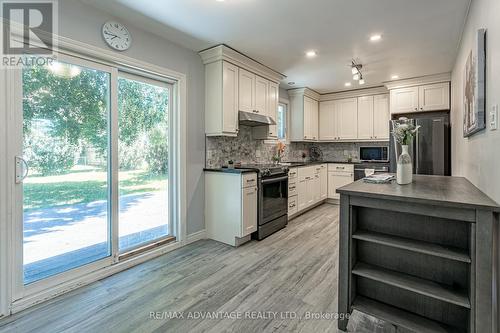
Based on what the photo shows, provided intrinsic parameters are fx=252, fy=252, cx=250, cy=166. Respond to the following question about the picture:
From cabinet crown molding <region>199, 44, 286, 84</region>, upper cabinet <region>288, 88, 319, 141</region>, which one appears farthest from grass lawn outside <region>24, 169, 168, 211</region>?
upper cabinet <region>288, 88, 319, 141</region>

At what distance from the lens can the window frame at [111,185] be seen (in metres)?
1.92

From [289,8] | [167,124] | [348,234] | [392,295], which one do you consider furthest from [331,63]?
[392,295]

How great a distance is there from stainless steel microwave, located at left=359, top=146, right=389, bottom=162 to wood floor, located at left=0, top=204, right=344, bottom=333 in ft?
9.88

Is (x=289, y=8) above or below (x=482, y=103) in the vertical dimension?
above

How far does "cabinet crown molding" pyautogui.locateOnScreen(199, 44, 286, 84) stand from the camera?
3.34 m

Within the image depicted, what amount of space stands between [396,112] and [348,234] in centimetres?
418

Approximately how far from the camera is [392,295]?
5.88 ft

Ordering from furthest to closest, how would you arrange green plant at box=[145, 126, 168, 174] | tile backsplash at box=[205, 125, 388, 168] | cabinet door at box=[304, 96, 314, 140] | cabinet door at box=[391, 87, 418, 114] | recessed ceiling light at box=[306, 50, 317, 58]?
cabinet door at box=[304, 96, 314, 140] → cabinet door at box=[391, 87, 418, 114] → tile backsplash at box=[205, 125, 388, 168] → recessed ceiling light at box=[306, 50, 317, 58] → green plant at box=[145, 126, 168, 174]

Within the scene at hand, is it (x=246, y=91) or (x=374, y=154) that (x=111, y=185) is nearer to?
(x=246, y=91)

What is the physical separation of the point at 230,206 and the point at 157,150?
1185 millimetres

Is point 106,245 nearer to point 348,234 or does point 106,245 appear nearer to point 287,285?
point 287,285

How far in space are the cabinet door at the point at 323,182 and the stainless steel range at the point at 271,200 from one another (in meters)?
1.78

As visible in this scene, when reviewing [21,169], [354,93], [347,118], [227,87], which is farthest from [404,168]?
[354,93]

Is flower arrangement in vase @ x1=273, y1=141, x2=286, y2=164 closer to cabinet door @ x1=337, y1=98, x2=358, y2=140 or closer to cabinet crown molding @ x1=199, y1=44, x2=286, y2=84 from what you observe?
cabinet crown molding @ x1=199, y1=44, x2=286, y2=84
